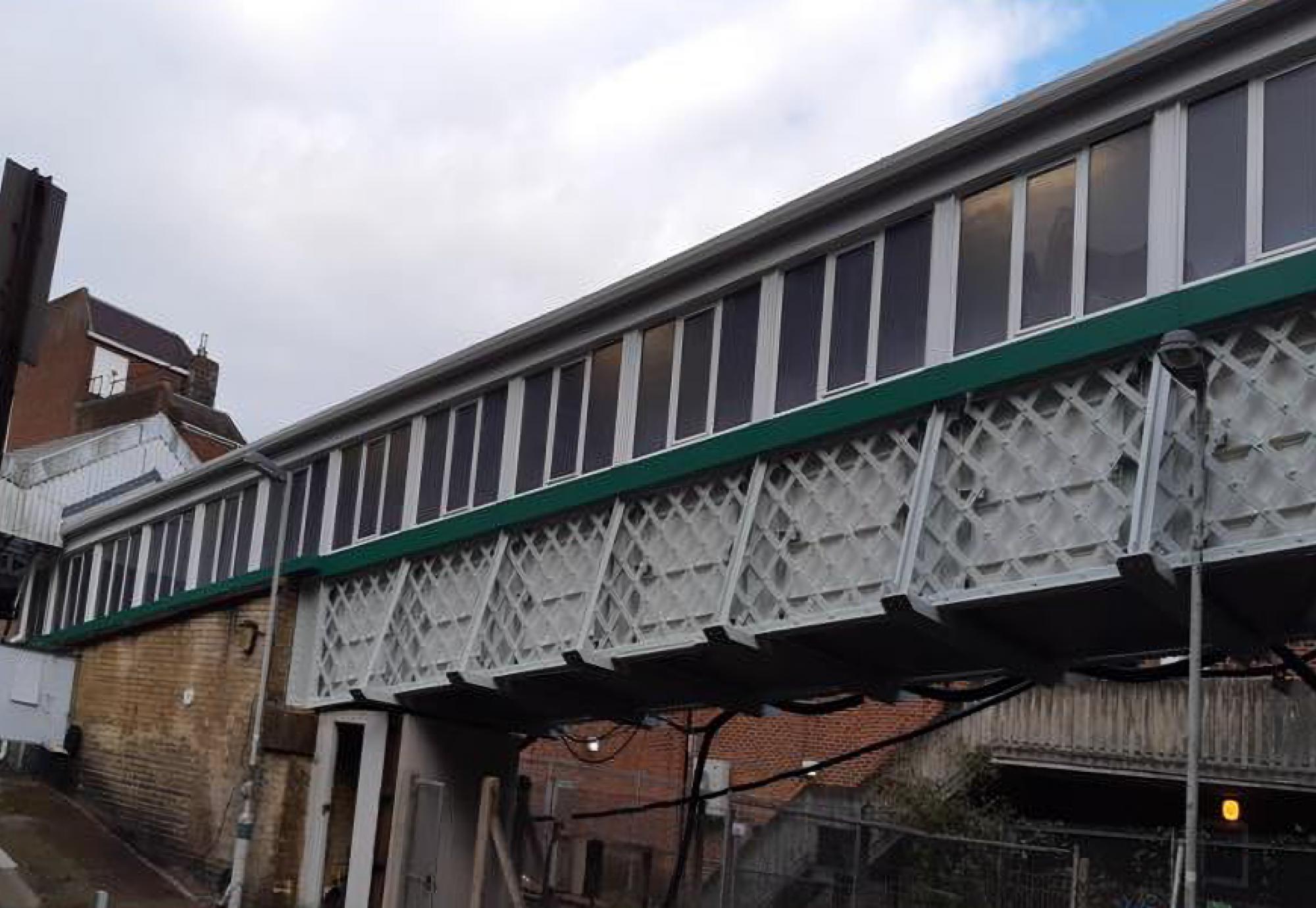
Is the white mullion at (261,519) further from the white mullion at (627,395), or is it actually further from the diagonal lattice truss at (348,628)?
the white mullion at (627,395)

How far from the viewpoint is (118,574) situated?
29.0 m

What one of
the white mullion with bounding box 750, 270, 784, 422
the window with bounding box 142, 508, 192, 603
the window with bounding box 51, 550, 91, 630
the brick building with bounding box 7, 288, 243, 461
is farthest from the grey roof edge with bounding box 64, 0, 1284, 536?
the brick building with bounding box 7, 288, 243, 461

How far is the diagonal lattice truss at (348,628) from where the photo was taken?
778 inches

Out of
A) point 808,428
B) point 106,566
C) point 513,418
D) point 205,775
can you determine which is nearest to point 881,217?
point 808,428

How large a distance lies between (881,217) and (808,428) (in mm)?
2117

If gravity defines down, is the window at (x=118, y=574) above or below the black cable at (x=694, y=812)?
above

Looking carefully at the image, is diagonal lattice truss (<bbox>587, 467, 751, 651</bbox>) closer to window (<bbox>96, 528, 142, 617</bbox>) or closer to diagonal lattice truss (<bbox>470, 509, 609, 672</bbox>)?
diagonal lattice truss (<bbox>470, 509, 609, 672</bbox>)

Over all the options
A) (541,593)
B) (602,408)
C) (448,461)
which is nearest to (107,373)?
(448,461)

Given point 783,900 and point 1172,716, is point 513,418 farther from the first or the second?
point 1172,716

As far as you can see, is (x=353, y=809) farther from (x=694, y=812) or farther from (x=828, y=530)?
(x=828, y=530)

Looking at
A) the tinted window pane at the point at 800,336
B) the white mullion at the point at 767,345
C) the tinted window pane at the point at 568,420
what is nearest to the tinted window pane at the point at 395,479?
the tinted window pane at the point at 568,420

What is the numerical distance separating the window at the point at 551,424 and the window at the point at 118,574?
1310 cm

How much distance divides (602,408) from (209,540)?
11201mm

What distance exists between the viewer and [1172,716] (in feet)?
65.3
